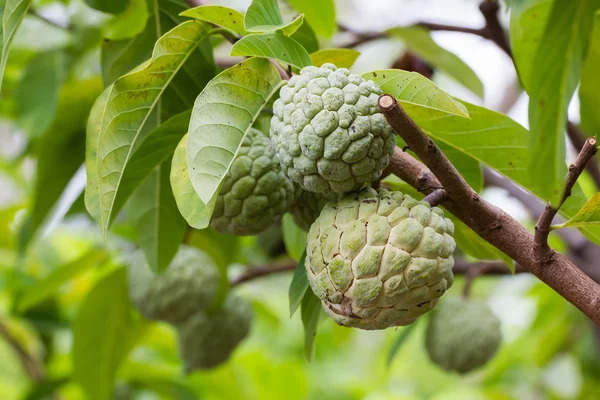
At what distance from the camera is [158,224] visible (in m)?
1.66

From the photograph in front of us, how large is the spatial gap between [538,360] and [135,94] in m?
2.56

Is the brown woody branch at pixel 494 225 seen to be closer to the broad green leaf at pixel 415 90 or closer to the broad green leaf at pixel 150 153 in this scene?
the broad green leaf at pixel 415 90

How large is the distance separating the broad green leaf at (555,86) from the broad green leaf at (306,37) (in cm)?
72

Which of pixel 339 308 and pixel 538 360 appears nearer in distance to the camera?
pixel 339 308

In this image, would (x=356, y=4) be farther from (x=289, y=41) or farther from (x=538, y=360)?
(x=289, y=41)

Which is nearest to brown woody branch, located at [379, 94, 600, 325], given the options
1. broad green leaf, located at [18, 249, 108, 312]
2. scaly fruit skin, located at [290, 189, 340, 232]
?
scaly fruit skin, located at [290, 189, 340, 232]

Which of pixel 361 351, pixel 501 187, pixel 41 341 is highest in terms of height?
pixel 501 187

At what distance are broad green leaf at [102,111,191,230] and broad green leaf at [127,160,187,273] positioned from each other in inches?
9.3

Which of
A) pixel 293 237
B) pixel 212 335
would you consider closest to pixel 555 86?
pixel 293 237

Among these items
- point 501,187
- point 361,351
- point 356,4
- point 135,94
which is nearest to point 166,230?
point 135,94

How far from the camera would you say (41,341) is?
117 inches

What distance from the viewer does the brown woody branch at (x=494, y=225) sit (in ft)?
3.41

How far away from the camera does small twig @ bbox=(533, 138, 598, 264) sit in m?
1.03

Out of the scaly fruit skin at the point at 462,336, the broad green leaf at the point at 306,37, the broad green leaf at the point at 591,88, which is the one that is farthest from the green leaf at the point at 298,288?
the scaly fruit skin at the point at 462,336
